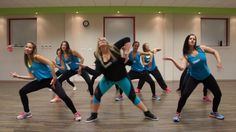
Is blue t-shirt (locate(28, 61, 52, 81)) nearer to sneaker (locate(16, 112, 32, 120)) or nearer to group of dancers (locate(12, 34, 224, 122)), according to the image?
group of dancers (locate(12, 34, 224, 122))

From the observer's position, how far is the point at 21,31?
35.2 ft

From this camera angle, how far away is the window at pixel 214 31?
1080cm

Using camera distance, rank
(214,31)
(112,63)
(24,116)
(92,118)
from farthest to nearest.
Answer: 1. (214,31)
2. (24,116)
3. (92,118)
4. (112,63)

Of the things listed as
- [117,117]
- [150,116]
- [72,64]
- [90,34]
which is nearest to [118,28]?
[90,34]

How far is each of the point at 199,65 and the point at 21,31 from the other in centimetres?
871

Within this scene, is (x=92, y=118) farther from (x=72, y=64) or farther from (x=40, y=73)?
(x=72, y=64)

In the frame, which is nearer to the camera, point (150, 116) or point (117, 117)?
point (150, 116)

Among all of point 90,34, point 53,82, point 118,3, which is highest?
point 118,3

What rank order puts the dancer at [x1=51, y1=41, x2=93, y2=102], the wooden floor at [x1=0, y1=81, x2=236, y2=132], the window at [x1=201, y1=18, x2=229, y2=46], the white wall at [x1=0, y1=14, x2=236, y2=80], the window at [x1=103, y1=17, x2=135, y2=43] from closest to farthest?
the wooden floor at [x1=0, y1=81, x2=236, y2=132], the dancer at [x1=51, y1=41, x2=93, y2=102], the white wall at [x1=0, y1=14, x2=236, y2=80], the window at [x1=103, y1=17, x2=135, y2=43], the window at [x1=201, y1=18, x2=229, y2=46]

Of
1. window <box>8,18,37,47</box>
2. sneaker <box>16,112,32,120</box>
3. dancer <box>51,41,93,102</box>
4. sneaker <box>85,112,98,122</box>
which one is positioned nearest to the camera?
sneaker <box>85,112,98,122</box>

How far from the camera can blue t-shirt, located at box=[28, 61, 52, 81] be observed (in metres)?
4.12

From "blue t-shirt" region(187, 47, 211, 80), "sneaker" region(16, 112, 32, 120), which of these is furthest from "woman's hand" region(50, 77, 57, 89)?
"blue t-shirt" region(187, 47, 211, 80)

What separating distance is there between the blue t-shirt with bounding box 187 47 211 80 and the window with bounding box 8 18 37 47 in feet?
26.7

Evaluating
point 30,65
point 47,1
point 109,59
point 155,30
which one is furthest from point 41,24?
point 109,59
